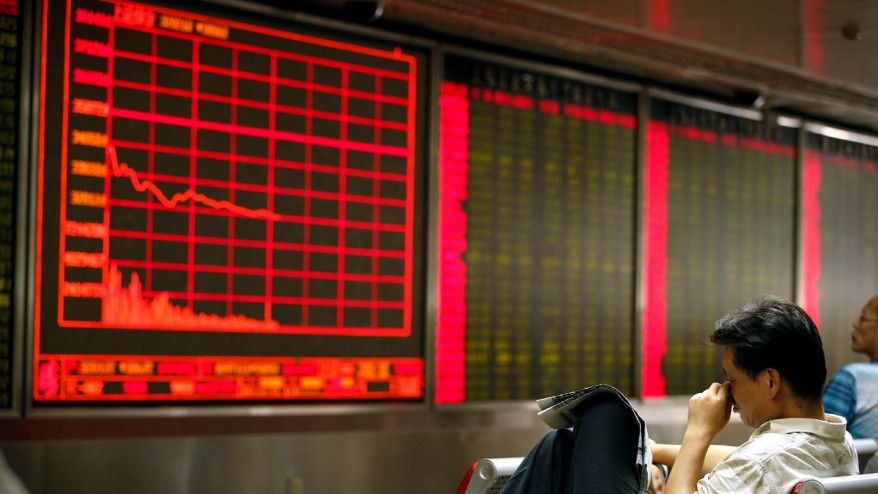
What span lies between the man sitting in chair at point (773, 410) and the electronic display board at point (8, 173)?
73.4 inches

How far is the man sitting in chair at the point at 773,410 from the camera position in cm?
188

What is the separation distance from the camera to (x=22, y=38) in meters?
2.87

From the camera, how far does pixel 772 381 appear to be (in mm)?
1941

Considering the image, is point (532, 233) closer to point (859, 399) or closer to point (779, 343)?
point (859, 399)

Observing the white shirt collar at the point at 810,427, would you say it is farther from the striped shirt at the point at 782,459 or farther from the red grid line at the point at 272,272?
the red grid line at the point at 272,272

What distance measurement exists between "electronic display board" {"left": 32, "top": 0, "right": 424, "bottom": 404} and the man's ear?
176 centimetres

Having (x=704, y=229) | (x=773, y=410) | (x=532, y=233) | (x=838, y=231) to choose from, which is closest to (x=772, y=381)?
(x=773, y=410)

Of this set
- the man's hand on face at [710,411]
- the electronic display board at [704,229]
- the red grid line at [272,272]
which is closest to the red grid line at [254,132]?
the red grid line at [272,272]

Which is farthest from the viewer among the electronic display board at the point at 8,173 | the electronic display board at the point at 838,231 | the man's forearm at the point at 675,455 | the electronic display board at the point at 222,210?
the electronic display board at the point at 838,231

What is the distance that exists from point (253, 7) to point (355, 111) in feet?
1.61

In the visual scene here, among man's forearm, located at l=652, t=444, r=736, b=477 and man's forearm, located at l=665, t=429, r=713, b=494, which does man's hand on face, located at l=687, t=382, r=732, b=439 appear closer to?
man's forearm, located at l=665, t=429, r=713, b=494

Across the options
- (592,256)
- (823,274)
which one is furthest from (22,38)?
(823,274)

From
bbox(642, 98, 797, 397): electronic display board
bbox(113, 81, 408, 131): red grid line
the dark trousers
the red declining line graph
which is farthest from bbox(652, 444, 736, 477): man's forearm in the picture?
bbox(642, 98, 797, 397): electronic display board

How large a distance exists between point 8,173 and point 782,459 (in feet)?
7.10
